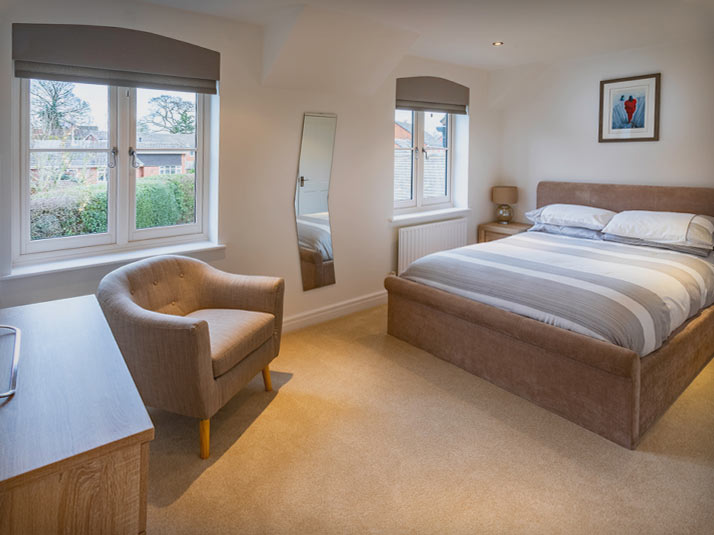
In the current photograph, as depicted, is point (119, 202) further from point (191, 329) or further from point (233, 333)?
point (191, 329)

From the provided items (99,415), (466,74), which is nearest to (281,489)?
(99,415)

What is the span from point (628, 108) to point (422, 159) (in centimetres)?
181

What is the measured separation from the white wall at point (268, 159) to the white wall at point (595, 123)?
0.56m

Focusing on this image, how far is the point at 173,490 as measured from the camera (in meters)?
2.02

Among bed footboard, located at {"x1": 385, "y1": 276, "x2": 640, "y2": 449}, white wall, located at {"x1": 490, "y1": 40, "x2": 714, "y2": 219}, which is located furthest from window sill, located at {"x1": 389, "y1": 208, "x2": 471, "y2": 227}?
bed footboard, located at {"x1": 385, "y1": 276, "x2": 640, "y2": 449}

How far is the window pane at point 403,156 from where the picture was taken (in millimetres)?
4590

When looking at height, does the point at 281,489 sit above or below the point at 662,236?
below

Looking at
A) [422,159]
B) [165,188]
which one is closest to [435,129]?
[422,159]

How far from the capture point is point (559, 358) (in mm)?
2574

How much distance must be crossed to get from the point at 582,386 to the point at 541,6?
88.0 inches

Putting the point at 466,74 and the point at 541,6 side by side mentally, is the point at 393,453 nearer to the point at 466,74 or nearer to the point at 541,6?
the point at 541,6

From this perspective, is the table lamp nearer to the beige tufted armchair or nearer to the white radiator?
the white radiator

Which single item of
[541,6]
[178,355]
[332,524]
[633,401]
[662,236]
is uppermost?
[541,6]

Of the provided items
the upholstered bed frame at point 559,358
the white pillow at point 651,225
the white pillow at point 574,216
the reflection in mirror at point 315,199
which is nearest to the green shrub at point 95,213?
the reflection in mirror at point 315,199
